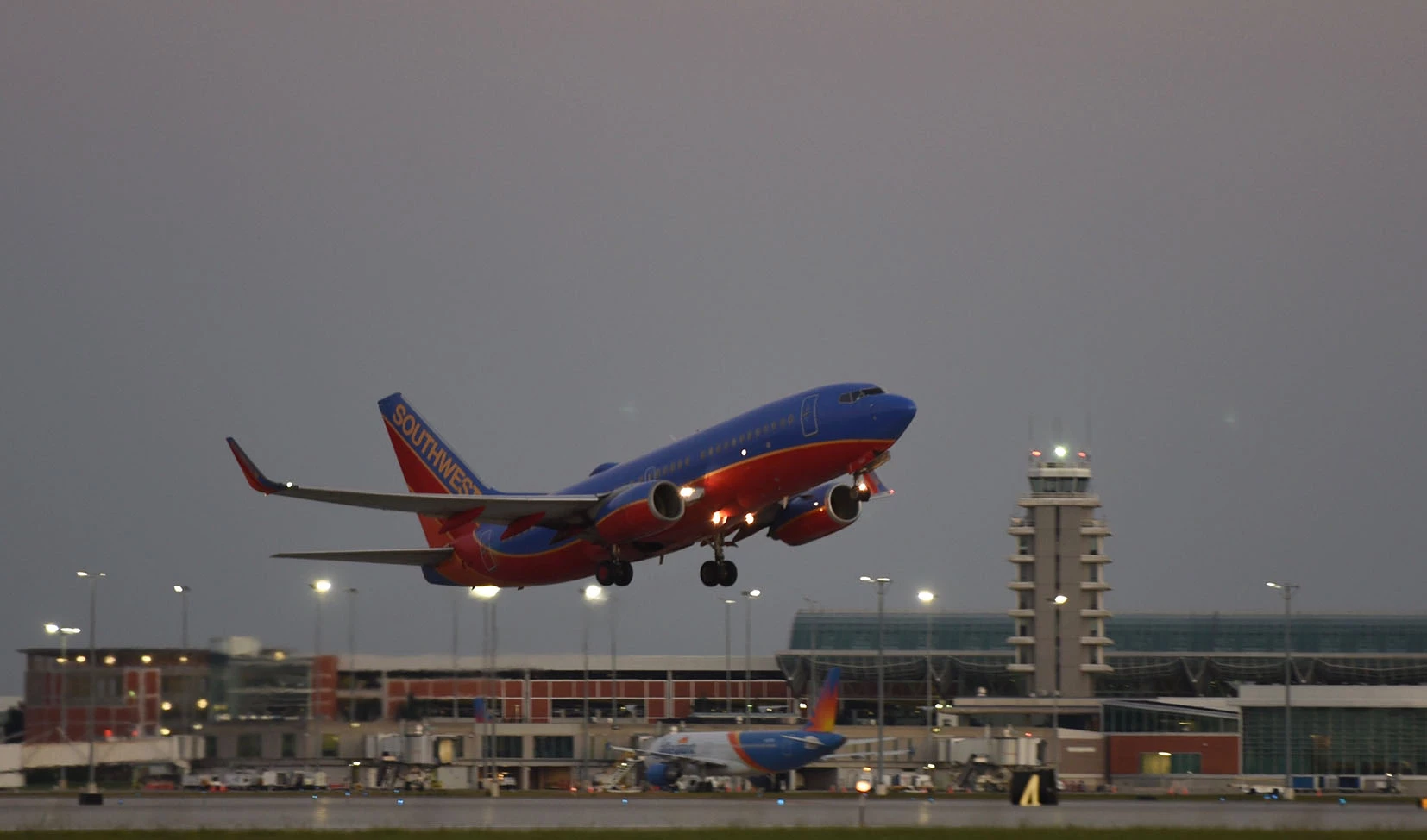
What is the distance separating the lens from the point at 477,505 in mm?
51625

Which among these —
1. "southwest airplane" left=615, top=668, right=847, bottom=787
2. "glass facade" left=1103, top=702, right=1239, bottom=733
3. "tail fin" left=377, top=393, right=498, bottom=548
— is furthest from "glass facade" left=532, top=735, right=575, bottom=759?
"tail fin" left=377, top=393, right=498, bottom=548

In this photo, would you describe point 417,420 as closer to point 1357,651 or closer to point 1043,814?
point 1043,814

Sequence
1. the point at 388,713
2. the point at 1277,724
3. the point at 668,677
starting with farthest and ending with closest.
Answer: the point at 668,677 → the point at 1277,724 → the point at 388,713

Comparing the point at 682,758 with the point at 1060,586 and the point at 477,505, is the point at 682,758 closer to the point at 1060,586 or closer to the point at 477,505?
the point at 477,505

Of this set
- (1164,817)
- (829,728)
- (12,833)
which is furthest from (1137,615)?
(12,833)

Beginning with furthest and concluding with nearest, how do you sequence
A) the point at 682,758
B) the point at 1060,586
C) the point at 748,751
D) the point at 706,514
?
the point at 1060,586 → the point at 682,758 → the point at 748,751 → the point at 706,514

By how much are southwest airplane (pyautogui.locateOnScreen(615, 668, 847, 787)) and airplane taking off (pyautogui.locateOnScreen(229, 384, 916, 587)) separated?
83.0 ft

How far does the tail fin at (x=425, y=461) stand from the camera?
59562 mm

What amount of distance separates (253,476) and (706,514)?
12.3 meters

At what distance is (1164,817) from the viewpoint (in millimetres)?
53031

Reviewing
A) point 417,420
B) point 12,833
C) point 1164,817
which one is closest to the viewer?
point 12,833

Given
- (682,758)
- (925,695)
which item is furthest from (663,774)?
(925,695)

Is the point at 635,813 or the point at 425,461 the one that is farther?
the point at 425,461

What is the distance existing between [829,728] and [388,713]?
66.2 ft
